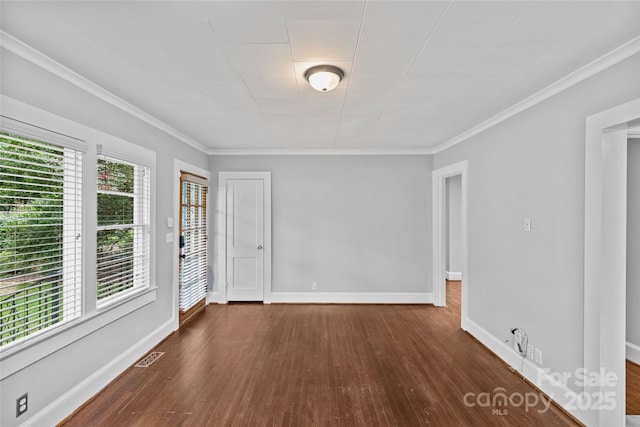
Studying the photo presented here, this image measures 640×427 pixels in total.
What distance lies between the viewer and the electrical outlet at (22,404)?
1.87m

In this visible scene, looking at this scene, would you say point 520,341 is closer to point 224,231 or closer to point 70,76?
point 224,231

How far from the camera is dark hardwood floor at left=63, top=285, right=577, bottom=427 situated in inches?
87.6

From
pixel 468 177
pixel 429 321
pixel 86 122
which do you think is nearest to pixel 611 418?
pixel 429 321

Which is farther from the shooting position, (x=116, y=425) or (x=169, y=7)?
(x=116, y=425)

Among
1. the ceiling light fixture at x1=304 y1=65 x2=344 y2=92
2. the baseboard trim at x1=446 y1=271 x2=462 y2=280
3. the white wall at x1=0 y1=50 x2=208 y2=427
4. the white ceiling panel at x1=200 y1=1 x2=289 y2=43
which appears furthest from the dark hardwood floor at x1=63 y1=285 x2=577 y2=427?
the baseboard trim at x1=446 y1=271 x2=462 y2=280

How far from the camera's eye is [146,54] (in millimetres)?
1954

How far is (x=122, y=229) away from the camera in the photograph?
289 centimetres

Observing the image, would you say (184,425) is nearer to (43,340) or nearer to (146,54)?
A: (43,340)

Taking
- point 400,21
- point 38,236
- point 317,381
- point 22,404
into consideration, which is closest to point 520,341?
point 317,381

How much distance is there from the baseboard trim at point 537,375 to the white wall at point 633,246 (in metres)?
1.27

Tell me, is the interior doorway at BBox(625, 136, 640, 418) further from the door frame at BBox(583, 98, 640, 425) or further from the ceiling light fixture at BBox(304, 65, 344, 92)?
the ceiling light fixture at BBox(304, 65, 344, 92)

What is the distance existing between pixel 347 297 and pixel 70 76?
428 cm

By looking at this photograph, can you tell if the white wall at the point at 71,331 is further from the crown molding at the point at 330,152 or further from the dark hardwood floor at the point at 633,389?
the dark hardwood floor at the point at 633,389

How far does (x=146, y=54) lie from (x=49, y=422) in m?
2.53
